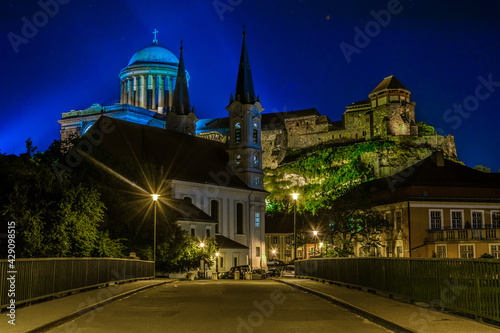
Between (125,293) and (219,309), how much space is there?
616cm

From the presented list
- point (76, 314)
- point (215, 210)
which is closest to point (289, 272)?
point (215, 210)

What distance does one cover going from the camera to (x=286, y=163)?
13850cm

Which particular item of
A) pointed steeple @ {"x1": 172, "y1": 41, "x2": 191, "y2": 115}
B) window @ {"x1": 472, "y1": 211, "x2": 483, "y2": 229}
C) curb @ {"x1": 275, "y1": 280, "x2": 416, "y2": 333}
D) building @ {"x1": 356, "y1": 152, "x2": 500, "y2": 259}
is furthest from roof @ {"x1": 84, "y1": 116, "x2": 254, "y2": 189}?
curb @ {"x1": 275, "y1": 280, "x2": 416, "y2": 333}

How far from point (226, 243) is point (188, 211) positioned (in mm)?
8623

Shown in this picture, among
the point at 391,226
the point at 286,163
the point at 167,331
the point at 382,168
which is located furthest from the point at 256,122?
the point at 167,331

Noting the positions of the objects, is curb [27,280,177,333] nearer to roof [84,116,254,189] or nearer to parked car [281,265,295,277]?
parked car [281,265,295,277]

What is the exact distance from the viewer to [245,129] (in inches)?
3135

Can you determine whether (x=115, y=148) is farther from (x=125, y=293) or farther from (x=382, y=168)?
(x=382, y=168)

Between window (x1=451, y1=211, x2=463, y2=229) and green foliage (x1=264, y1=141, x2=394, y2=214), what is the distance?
72162 millimetres

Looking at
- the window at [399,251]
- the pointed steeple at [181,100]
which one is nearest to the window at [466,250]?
the window at [399,251]

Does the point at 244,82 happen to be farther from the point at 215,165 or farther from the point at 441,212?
the point at 441,212

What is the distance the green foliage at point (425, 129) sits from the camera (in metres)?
144

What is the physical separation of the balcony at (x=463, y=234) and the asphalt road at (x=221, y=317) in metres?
28.6

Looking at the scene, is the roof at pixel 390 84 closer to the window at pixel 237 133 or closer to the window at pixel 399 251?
the window at pixel 237 133
